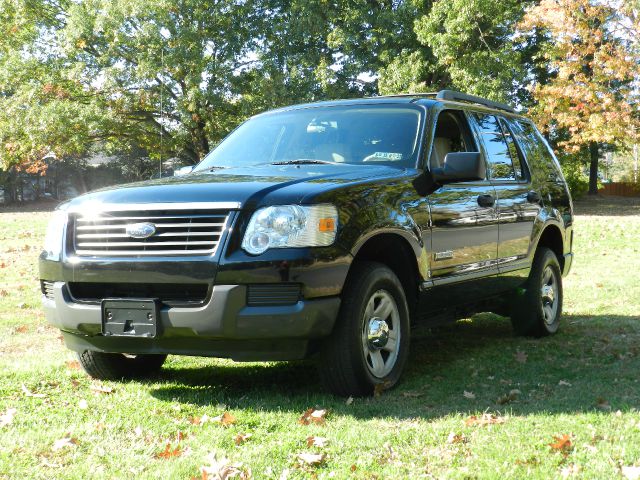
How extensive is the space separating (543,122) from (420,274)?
906 inches

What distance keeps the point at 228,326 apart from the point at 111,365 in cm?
149

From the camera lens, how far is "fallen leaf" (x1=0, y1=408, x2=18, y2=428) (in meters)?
4.48

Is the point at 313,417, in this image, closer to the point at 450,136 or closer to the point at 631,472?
the point at 631,472

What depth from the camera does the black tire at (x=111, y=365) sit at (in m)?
5.47

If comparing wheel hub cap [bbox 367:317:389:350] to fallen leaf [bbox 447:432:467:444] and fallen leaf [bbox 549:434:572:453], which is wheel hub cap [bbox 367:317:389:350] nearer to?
fallen leaf [bbox 447:432:467:444]

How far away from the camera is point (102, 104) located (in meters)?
28.8

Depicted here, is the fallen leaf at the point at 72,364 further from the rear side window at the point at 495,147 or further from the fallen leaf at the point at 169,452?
the rear side window at the point at 495,147

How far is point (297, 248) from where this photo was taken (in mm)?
4426

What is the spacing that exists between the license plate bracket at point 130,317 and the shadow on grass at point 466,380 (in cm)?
67

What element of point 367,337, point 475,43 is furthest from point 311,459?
point 475,43

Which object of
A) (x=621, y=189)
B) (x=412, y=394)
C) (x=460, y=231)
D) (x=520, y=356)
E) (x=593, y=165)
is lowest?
(x=621, y=189)

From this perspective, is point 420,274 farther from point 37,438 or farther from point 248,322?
point 37,438

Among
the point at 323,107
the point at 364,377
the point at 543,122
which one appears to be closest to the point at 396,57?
the point at 543,122

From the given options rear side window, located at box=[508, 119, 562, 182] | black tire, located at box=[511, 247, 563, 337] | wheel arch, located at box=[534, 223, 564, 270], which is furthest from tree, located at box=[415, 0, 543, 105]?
black tire, located at box=[511, 247, 563, 337]
